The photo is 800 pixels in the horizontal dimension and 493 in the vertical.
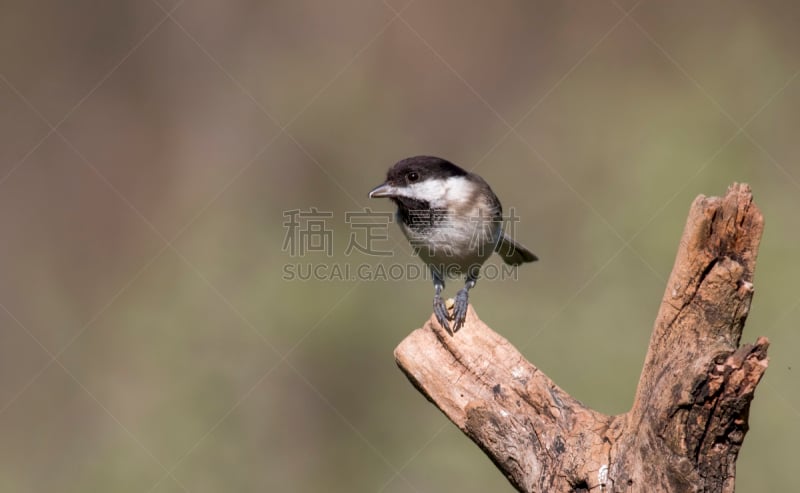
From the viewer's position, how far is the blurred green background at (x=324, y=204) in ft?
16.9

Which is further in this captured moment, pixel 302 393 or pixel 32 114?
pixel 32 114

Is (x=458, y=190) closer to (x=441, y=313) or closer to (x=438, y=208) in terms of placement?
(x=438, y=208)

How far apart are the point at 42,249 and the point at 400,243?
3.35 m

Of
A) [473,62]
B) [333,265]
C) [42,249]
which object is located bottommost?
[42,249]

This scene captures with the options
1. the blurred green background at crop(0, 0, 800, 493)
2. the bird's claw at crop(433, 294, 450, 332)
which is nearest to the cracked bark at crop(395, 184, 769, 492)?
the bird's claw at crop(433, 294, 450, 332)

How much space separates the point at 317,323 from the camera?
17.9 ft

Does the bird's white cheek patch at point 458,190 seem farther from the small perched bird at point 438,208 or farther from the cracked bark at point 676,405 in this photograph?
the cracked bark at point 676,405

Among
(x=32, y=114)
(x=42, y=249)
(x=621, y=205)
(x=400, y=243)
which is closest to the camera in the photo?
(x=400, y=243)

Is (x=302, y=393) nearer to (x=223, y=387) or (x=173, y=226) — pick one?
(x=223, y=387)

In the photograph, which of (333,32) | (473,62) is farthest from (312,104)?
(473,62)

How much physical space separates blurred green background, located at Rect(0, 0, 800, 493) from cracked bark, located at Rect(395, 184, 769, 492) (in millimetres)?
2249

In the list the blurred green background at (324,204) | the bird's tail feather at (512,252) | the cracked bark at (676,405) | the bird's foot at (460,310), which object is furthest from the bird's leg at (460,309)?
the blurred green background at (324,204)

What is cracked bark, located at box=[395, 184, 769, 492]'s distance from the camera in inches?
89.0

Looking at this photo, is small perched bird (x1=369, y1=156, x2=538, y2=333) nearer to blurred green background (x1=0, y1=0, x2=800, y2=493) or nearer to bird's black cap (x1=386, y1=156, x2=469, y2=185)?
bird's black cap (x1=386, y1=156, x2=469, y2=185)
